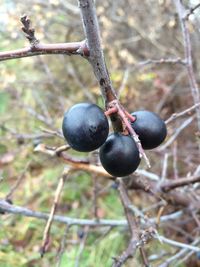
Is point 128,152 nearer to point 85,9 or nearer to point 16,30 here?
point 85,9

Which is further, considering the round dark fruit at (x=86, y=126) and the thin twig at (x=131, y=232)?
the thin twig at (x=131, y=232)

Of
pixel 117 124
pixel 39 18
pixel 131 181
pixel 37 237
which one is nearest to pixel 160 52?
pixel 39 18

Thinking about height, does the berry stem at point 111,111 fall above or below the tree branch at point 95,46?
below

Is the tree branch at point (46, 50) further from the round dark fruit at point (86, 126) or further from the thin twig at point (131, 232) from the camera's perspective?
the thin twig at point (131, 232)

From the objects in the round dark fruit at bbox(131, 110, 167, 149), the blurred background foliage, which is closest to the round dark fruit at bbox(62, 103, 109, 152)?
the round dark fruit at bbox(131, 110, 167, 149)

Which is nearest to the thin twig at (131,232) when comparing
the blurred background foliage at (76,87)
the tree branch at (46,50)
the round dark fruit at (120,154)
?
the round dark fruit at (120,154)

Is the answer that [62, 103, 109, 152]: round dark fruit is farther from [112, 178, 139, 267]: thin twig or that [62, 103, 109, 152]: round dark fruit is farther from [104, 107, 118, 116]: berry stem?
[112, 178, 139, 267]: thin twig

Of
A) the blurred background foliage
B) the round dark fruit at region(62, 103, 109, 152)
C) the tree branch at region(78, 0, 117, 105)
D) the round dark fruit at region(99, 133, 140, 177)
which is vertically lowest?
the blurred background foliage

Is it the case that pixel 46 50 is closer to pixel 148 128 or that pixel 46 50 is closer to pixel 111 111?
pixel 111 111
